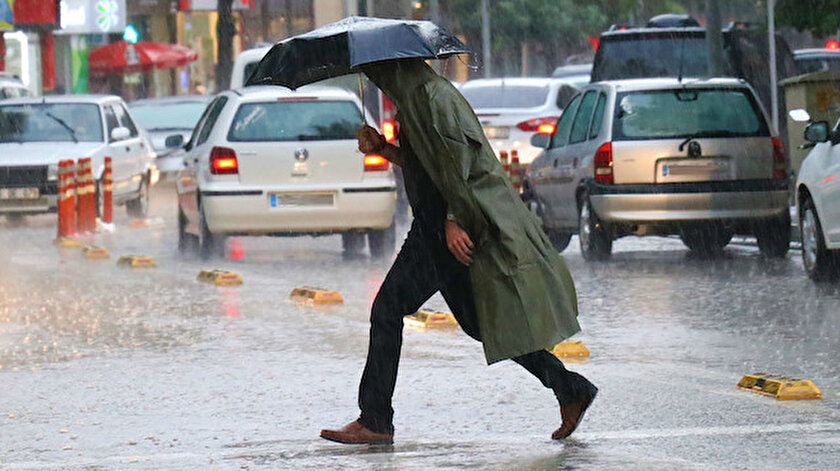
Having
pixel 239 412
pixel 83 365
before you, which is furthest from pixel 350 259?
pixel 239 412

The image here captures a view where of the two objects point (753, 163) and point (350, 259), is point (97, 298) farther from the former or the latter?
point (753, 163)

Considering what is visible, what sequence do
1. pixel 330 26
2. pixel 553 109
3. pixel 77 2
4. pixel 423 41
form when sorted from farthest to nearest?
pixel 77 2
pixel 553 109
pixel 330 26
pixel 423 41

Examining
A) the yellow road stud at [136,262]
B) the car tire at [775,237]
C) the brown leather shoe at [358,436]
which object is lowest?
the yellow road stud at [136,262]

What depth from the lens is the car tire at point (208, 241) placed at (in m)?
17.5

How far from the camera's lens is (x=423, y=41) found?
720cm

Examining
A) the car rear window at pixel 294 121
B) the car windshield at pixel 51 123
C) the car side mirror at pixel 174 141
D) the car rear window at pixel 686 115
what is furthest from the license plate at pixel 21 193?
the car rear window at pixel 686 115

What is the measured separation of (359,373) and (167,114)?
22626 millimetres

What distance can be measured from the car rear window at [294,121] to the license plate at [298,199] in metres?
0.50

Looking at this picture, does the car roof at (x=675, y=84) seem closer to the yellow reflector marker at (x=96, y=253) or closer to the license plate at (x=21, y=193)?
the yellow reflector marker at (x=96, y=253)

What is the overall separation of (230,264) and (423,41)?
33.9 ft

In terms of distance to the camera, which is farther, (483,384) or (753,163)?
(753,163)

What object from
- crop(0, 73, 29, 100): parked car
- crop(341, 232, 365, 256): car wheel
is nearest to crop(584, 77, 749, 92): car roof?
crop(341, 232, 365, 256): car wheel

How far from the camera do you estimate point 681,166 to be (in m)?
16.2

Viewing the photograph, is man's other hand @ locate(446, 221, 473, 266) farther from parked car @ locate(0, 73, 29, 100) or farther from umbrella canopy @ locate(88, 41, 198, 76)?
umbrella canopy @ locate(88, 41, 198, 76)
